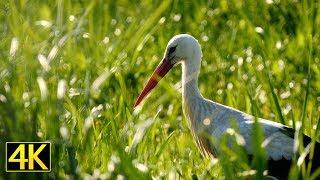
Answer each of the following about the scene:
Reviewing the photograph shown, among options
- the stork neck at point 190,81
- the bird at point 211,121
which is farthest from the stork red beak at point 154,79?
the stork neck at point 190,81

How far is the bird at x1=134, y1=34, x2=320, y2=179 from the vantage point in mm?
5254

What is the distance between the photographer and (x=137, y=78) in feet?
22.3

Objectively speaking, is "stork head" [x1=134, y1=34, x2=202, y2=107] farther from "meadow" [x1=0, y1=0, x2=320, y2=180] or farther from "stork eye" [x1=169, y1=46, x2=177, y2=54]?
"meadow" [x1=0, y1=0, x2=320, y2=180]

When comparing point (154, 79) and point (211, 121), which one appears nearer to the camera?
point (211, 121)

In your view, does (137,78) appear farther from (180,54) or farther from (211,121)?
(211,121)

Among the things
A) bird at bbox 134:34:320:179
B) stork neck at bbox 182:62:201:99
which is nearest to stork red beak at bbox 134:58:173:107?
bird at bbox 134:34:320:179

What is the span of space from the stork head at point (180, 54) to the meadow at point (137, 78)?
0.58ft

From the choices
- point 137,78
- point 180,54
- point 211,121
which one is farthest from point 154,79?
point 137,78

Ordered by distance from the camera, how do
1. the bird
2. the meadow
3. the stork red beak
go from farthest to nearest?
the stork red beak < the bird < the meadow

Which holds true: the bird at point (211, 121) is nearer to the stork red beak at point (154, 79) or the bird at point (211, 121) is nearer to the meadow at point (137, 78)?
the stork red beak at point (154, 79)

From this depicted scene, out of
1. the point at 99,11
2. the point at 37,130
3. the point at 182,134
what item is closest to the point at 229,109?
the point at 182,134

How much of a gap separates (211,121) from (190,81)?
0.36m

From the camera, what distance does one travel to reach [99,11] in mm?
7504

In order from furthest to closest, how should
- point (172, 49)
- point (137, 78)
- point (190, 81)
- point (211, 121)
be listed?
point (137, 78)
point (172, 49)
point (190, 81)
point (211, 121)
